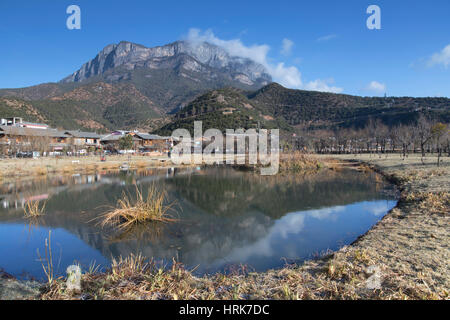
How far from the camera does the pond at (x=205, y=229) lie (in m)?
5.07

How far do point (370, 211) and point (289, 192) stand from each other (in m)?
4.08

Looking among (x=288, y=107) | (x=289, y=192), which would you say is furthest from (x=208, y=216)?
(x=288, y=107)

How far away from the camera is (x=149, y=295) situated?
2.86 m

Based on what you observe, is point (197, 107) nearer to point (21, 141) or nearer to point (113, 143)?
point (113, 143)

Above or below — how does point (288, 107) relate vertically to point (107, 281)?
→ above

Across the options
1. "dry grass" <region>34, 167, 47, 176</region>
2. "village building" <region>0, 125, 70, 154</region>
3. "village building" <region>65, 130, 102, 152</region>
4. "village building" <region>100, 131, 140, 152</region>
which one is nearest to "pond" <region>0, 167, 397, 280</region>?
"dry grass" <region>34, 167, 47, 176</region>

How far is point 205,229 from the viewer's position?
692 cm

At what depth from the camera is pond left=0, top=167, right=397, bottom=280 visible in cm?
507

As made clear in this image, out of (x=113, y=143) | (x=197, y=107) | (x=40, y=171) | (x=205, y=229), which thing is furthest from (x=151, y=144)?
(x=205, y=229)

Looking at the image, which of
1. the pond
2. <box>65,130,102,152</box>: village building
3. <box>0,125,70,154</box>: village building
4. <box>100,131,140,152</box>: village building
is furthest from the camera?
<box>100,131,140,152</box>: village building

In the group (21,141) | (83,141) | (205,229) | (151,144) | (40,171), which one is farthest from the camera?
(151,144)

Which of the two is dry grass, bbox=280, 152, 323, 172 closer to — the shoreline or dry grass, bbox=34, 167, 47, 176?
the shoreline

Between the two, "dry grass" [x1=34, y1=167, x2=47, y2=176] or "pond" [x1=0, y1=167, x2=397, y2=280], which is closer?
"pond" [x1=0, y1=167, x2=397, y2=280]

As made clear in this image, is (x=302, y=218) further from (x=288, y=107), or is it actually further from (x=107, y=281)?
(x=288, y=107)
